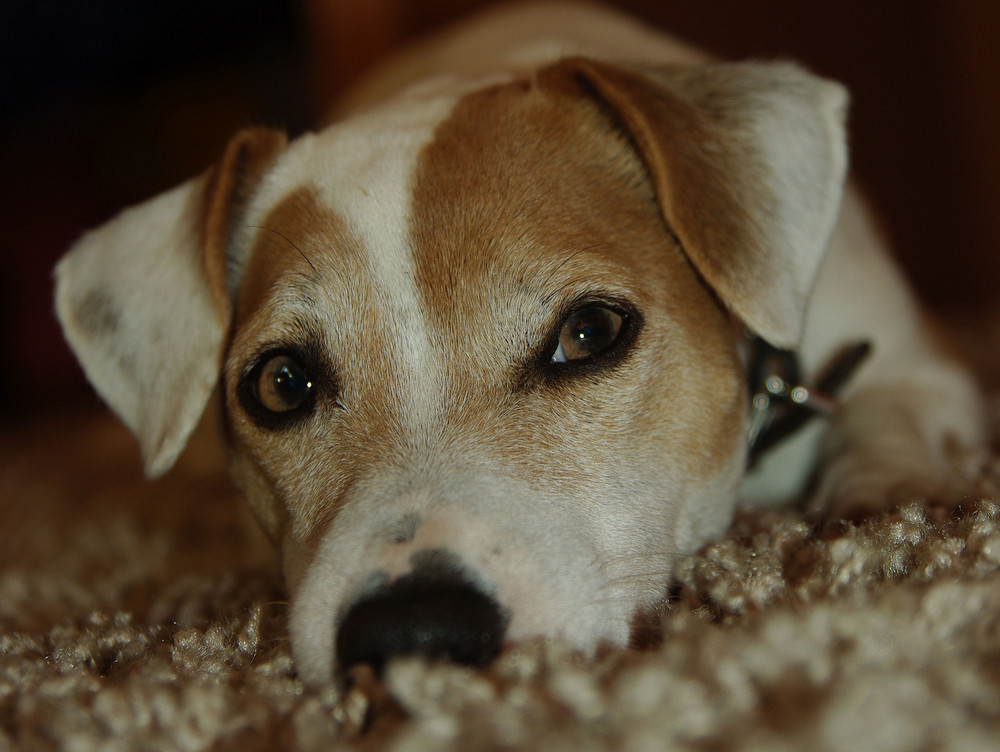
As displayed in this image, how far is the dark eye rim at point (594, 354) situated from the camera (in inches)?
48.8

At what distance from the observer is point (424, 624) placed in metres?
0.91

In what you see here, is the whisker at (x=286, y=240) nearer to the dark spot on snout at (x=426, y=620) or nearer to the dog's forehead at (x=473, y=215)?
the dog's forehead at (x=473, y=215)

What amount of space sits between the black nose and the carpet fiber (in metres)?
0.04

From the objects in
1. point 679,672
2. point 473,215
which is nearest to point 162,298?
point 473,215

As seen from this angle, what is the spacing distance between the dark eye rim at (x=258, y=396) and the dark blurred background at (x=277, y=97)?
0.85 m

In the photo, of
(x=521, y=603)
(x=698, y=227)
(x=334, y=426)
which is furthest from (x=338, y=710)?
(x=698, y=227)

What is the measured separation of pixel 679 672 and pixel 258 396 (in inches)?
32.0

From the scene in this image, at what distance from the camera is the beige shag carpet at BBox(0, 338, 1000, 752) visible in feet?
2.36

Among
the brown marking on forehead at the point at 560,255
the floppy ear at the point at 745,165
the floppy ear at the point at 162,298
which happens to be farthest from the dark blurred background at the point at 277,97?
the floppy ear at the point at 745,165

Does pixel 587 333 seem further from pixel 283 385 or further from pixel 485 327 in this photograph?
pixel 283 385

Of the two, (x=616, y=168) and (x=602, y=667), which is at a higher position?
(x=616, y=168)

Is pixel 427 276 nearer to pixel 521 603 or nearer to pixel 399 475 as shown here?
pixel 399 475

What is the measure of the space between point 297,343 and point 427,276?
8.8 inches

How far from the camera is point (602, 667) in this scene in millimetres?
875
